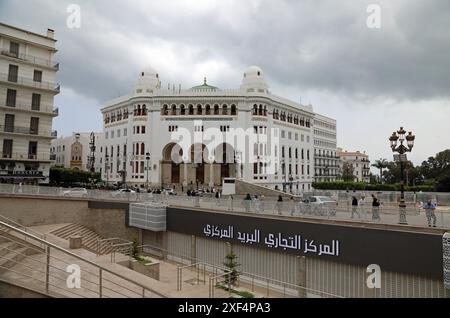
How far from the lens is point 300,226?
1518 centimetres

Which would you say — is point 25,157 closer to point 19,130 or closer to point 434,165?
point 19,130

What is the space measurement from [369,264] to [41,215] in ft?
76.1

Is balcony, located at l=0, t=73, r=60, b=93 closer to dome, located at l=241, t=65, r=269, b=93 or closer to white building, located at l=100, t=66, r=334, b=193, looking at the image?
white building, located at l=100, t=66, r=334, b=193

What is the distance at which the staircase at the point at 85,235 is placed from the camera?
22.2 metres

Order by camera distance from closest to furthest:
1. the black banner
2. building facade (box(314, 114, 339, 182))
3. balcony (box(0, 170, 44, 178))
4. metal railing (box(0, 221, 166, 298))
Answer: metal railing (box(0, 221, 166, 298)) → the black banner → balcony (box(0, 170, 44, 178)) → building facade (box(314, 114, 339, 182))

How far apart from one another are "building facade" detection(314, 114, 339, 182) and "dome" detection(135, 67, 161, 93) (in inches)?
1461

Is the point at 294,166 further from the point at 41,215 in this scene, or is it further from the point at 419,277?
the point at 419,277

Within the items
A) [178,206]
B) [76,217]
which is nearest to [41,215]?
[76,217]

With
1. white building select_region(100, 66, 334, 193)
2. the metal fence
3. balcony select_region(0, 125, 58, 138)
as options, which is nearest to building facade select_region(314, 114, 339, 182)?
white building select_region(100, 66, 334, 193)

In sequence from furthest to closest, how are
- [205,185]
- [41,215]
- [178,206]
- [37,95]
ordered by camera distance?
[205,185] < [37,95] < [41,215] < [178,206]

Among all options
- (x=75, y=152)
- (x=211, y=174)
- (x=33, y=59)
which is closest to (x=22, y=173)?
(x=33, y=59)

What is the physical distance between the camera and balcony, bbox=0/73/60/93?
30.5 metres

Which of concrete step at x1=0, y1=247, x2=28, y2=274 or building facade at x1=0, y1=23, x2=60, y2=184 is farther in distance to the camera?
building facade at x1=0, y1=23, x2=60, y2=184

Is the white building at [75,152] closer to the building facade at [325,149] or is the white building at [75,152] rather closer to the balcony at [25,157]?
the balcony at [25,157]
